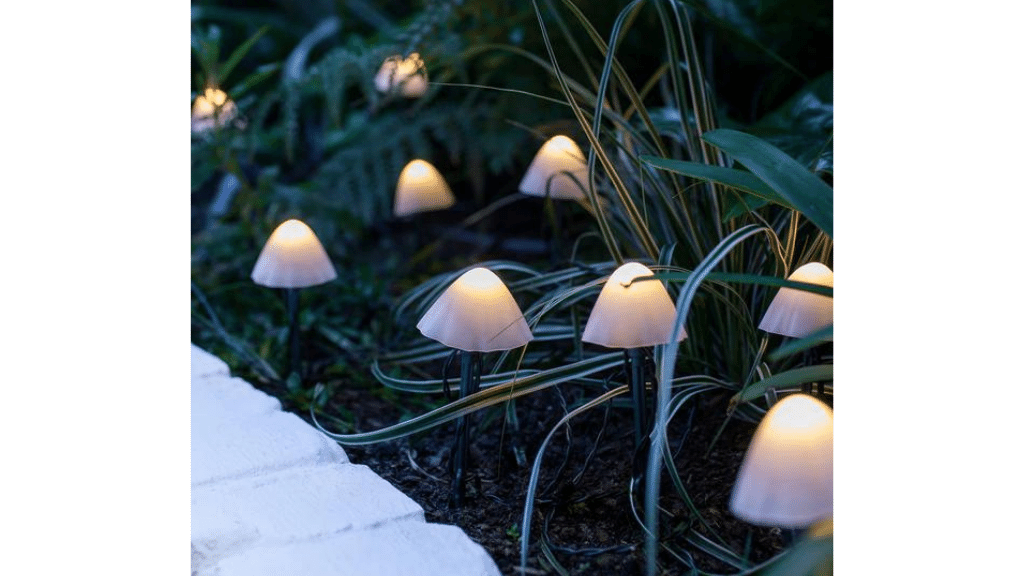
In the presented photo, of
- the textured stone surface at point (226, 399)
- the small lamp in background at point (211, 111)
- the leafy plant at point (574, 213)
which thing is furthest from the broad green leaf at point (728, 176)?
the small lamp in background at point (211, 111)

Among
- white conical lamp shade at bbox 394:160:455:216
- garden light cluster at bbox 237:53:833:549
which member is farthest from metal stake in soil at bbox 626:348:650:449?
white conical lamp shade at bbox 394:160:455:216

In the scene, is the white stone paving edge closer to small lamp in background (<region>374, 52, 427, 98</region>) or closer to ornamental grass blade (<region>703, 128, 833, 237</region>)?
ornamental grass blade (<region>703, 128, 833, 237</region>)

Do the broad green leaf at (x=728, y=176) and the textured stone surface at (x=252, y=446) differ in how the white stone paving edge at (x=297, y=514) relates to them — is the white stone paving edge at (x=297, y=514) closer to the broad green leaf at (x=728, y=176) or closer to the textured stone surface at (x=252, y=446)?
the textured stone surface at (x=252, y=446)

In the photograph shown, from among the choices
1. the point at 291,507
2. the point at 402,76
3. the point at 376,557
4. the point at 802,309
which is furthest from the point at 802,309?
the point at 402,76
